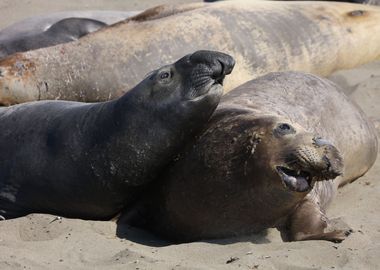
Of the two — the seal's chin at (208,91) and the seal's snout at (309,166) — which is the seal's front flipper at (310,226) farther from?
the seal's chin at (208,91)

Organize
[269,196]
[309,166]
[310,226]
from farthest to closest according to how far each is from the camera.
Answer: [310,226], [269,196], [309,166]

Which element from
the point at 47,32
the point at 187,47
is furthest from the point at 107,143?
the point at 47,32

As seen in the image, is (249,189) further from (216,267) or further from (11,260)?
(11,260)

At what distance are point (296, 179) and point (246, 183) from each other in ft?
0.89

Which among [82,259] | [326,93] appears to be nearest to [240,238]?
[82,259]

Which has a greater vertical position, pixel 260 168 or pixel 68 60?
pixel 260 168

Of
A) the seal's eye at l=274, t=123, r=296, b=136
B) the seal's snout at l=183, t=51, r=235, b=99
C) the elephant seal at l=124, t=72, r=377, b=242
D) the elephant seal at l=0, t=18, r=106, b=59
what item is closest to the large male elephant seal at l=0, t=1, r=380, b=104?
the elephant seal at l=0, t=18, r=106, b=59

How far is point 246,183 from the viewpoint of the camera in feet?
15.3

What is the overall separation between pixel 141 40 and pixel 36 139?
6.68ft

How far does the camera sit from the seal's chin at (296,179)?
4508 millimetres

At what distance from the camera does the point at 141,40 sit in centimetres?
722

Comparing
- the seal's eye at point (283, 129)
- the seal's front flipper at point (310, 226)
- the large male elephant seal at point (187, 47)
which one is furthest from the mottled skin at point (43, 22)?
the seal's front flipper at point (310, 226)

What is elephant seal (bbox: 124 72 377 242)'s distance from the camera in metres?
4.53

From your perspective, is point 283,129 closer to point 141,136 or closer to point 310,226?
point 310,226
